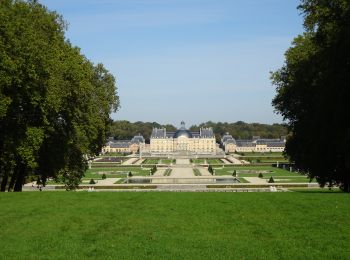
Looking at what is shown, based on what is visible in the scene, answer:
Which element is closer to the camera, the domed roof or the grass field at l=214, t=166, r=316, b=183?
the grass field at l=214, t=166, r=316, b=183

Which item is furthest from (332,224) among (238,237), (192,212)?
(192,212)

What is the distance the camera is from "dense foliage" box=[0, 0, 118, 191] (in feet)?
45.6

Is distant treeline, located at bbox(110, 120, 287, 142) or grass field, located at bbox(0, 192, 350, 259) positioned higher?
distant treeline, located at bbox(110, 120, 287, 142)

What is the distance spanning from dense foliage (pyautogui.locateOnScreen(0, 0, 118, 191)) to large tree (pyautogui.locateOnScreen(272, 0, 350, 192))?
7.78 m

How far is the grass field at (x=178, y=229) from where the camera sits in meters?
5.39

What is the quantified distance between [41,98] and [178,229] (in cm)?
910

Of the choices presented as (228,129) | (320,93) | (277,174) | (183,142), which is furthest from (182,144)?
(320,93)

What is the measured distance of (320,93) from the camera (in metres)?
14.8

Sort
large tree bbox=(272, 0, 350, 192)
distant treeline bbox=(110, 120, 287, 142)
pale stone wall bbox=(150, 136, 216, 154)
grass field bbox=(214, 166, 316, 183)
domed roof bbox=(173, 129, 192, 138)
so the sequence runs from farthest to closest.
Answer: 1. distant treeline bbox=(110, 120, 287, 142)
2. domed roof bbox=(173, 129, 192, 138)
3. pale stone wall bbox=(150, 136, 216, 154)
4. grass field bbox=(214, 166, 316, 183)
5. large tree bbox=(272, 0, 350, 192)

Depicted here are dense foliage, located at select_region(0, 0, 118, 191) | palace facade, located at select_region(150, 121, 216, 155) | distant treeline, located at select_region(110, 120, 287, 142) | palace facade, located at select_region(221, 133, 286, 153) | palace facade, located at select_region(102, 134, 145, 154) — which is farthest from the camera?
distant treeline, located at select_region(110, 120, 287, 142)

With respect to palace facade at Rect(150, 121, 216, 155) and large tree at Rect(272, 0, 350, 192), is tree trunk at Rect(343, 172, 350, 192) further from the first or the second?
palace facade at Rect(150, 121, 216, 155)

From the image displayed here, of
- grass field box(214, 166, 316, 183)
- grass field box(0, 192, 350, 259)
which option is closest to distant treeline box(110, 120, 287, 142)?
grass field box(214, 166, 316, 183)

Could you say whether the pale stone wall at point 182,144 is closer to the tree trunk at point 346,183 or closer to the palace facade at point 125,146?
the palace facade at point 125,146

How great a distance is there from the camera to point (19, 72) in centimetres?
1358
